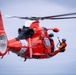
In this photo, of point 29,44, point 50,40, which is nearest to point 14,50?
point 29,44

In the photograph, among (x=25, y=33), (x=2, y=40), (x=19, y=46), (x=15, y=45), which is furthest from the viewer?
(x=25, y=33)

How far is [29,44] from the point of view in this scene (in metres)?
24.7

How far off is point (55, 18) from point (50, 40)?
1288 mm

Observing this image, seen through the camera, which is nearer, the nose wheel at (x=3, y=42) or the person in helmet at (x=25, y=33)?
the nose wheel at (x=3, y=42)

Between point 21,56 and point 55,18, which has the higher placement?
point 55,18

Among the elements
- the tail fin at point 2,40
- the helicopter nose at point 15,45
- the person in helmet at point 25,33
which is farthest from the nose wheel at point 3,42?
the person in helmet at point 25,33

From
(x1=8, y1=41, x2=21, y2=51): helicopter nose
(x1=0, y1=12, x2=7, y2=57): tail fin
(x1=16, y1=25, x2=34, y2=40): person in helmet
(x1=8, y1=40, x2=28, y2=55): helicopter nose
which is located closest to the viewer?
(x1=0, y1=12, x2=7, y2=57): tail fin

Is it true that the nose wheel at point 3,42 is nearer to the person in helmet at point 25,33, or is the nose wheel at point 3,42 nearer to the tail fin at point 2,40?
the tail fin at point 2,40

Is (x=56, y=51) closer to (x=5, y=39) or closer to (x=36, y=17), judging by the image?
(x=36, y=17)

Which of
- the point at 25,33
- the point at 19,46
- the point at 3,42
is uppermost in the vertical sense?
the point at 25,33

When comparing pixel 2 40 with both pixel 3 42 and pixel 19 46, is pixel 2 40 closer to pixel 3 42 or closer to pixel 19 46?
pixel 3 42

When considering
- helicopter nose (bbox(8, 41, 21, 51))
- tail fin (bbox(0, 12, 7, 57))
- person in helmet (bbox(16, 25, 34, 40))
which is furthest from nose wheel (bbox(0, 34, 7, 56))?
person in helmet (bbox(16, 25, 34, 40))

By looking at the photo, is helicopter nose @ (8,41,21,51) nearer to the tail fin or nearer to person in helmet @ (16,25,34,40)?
the tail fin

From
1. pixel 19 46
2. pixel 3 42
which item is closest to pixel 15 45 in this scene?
pixel 19 46
